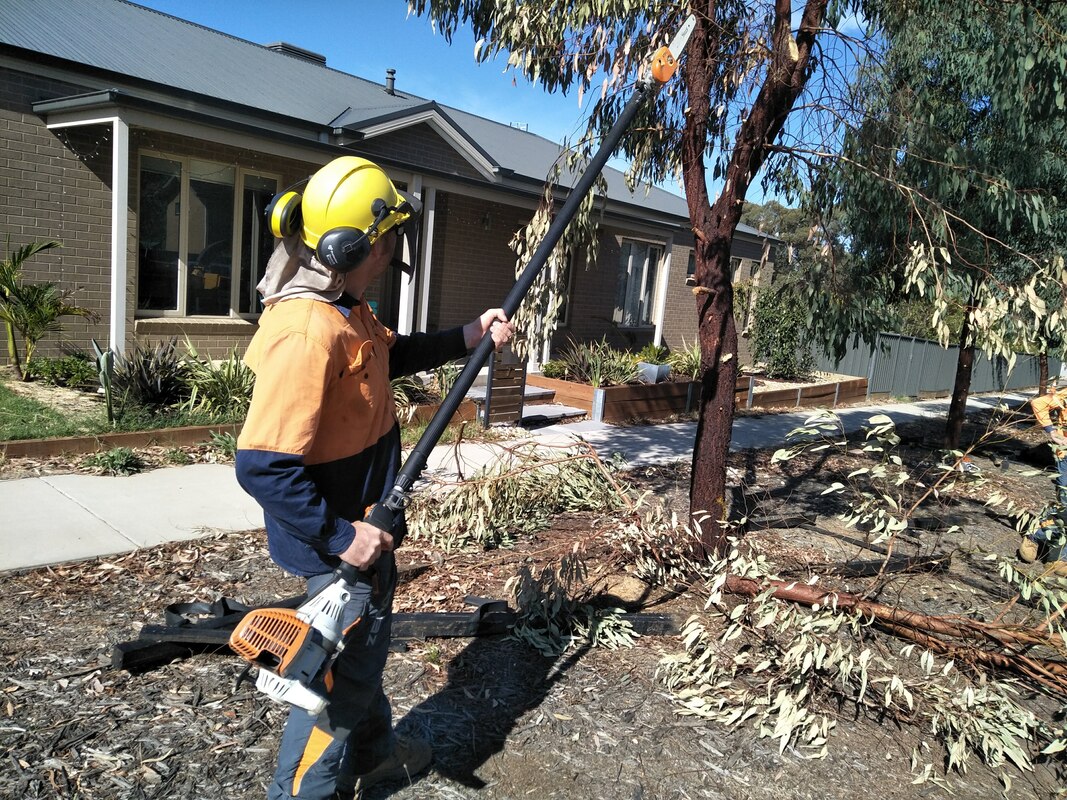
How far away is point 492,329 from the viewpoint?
2.81 m

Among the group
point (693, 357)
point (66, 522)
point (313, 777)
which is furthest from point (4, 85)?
point (693, 357)

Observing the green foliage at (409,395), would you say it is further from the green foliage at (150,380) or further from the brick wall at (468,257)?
the brick wall at (468,257)

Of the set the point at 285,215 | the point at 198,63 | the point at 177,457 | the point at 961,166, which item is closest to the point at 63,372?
the point at 177,457

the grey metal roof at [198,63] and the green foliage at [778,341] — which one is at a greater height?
the grey metal roof at [198,63]

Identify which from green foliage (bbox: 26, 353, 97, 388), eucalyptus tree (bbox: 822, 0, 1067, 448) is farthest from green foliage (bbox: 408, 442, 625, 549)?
green foliage (bbox: 26, 353, 97, 388)

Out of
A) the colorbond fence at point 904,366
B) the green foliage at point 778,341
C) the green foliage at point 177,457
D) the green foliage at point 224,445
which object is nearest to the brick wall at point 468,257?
the green foliage at point 778,341

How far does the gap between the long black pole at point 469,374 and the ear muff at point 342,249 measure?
47 centimetres

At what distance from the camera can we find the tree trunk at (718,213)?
5285 millimetres

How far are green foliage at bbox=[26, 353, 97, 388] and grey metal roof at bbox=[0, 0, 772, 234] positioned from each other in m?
3.37

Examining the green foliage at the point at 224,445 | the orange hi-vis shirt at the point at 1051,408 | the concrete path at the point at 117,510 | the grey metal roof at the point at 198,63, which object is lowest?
the concrete path at the point at 117,510

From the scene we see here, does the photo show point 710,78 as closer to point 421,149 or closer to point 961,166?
point 961,166

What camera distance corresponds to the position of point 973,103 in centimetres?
968

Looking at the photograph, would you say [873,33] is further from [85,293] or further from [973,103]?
[85,293]

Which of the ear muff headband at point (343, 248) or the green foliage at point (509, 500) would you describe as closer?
the ear muff headband at point (343, 248)
